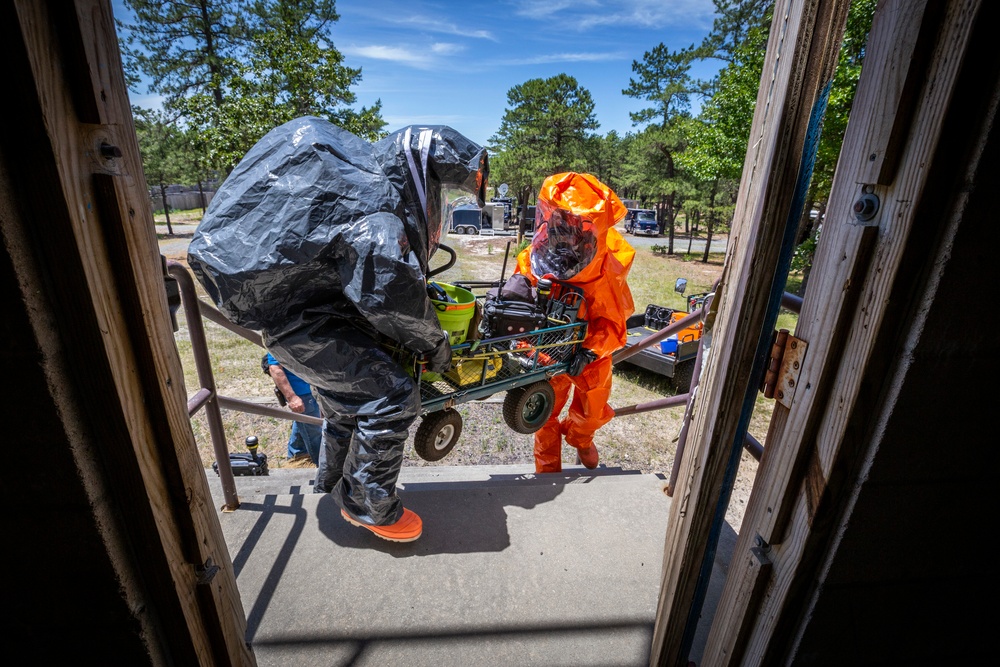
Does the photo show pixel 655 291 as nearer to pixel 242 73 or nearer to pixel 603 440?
pixel 603 440

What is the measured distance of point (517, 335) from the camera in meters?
3.21

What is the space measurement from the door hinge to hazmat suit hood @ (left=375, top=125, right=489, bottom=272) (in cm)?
159

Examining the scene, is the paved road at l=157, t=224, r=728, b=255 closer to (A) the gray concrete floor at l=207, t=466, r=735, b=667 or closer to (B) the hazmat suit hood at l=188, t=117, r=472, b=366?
(A) the gray concrete floor at l=207, t=466, r=735, b=667

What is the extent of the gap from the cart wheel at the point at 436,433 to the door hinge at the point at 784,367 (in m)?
2.31

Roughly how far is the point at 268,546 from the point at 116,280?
1870 mm

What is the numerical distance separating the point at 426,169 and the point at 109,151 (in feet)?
5.00

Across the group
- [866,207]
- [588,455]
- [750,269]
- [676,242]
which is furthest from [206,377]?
[676,242]

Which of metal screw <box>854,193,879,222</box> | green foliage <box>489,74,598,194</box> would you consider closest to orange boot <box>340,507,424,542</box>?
metal screw <box>854,193,879,222</box>

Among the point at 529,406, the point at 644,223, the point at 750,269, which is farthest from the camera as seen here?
the point at 644,223

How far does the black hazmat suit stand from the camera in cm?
197

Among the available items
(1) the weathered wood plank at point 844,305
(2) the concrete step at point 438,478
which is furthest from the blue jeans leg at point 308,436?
(1) the weathered wood plank at point 844,305

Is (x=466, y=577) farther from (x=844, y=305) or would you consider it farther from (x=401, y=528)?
(x=844, y=305)

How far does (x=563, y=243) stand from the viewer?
3664mm

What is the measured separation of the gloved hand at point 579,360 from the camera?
12.6ft
